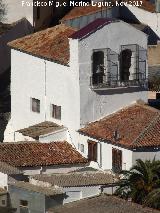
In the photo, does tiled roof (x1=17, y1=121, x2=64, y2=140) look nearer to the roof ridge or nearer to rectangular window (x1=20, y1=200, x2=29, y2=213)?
the roof ridge

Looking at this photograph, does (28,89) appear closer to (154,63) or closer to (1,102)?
(1,102)

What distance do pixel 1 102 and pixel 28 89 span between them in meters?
7.89

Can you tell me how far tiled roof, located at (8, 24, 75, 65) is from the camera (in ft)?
205

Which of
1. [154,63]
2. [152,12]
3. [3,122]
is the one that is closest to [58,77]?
[3,122]

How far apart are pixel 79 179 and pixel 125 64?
6497 mm

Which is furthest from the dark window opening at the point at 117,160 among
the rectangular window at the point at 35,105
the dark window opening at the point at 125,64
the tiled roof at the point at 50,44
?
the rectangular window at the point at 35,105

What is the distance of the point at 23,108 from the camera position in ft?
215

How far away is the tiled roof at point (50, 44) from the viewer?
62406 millimetres

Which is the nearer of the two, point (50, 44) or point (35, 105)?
point (50, 44)

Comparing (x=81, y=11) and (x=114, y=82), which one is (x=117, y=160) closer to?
(x=114, y=82)

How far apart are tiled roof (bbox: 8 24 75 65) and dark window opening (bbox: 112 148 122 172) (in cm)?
494

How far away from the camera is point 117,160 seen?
59.2 meters

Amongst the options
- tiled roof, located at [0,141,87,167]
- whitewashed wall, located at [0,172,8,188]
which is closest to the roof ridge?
tiled roof, located at [0,141,87,167]

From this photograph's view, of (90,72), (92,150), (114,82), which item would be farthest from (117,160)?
(90,72)
